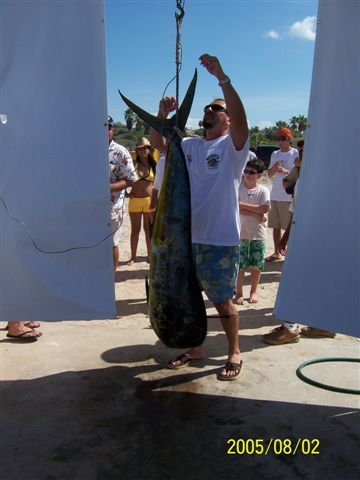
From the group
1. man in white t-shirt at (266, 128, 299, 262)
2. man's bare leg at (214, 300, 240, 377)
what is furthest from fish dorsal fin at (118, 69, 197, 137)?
man in white t-shirt at (266, 128, 299, 262)

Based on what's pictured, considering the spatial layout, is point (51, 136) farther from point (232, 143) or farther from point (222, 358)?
point (222, 358)

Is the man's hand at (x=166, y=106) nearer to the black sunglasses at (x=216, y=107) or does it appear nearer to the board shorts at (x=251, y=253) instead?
the black sunglasses at (x=216, y=107)

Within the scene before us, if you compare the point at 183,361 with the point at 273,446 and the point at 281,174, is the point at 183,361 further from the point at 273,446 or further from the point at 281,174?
the point at 281,174

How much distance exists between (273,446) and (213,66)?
2.31 m

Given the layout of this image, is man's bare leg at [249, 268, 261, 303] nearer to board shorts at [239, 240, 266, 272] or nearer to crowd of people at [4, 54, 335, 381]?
board shorts at [239, 240, 266, 272]

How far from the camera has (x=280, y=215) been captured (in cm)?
765

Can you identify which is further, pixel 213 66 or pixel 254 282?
pixel 254 282

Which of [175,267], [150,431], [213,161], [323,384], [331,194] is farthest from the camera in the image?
[323,384]

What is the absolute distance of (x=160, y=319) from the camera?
2635mm

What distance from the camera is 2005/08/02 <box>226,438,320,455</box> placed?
2.69 m

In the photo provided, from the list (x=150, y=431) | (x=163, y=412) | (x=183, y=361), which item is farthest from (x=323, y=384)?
(x=150, y=431)

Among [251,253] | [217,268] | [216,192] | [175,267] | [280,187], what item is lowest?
[251,253]

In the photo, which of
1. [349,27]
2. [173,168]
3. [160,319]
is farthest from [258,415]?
[349,27]

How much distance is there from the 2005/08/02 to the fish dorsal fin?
186 cm
